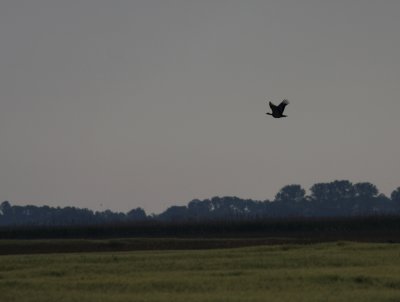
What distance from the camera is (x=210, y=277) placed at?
30266 mm

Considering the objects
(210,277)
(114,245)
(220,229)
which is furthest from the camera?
(220,229)

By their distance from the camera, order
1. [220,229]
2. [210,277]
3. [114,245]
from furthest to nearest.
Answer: [220,229], [114,245], [210,277]

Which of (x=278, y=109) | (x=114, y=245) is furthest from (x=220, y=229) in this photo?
(x=278, y=109)

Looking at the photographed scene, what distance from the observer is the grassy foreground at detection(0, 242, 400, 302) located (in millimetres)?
26250

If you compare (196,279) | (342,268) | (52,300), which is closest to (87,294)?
(52,300)

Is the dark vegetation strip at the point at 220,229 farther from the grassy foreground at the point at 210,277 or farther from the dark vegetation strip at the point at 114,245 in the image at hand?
the grassy foreground at the point at 210,277

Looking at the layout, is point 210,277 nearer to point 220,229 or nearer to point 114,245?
point 114,245

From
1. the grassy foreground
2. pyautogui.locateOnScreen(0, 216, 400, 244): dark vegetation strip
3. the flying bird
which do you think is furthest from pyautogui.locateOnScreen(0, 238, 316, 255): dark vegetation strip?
the flying bird

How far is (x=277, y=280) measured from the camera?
2925 centimetres

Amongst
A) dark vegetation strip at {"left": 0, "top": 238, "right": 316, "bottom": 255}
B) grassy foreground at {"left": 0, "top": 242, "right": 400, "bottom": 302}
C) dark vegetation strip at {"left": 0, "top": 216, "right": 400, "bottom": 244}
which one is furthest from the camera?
dark vegetation strip at {"left": 0, "top": 216, "right": 400, "bottom": 244}

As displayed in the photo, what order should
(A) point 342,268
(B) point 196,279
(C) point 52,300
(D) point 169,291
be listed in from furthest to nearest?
(A) point 342,268
(B) point 196,279
(D) point 169,291
(C) point 52,300

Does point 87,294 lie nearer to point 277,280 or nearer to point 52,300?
point 52,300

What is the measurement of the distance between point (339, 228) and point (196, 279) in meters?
51.9

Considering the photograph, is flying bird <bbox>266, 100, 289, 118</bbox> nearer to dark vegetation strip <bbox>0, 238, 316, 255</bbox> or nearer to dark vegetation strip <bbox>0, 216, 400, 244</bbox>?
dark vegetation strip <bbox>0, 238, 316, 255</bbox>
